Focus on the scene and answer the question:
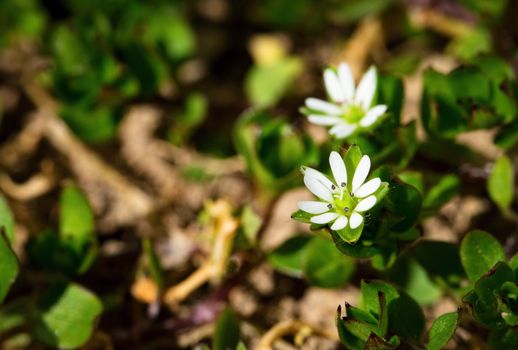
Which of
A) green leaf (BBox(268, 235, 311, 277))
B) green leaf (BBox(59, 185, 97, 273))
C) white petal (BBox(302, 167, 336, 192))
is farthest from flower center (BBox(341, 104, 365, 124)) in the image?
green leaf (BBox(59, 185, 97, 273))

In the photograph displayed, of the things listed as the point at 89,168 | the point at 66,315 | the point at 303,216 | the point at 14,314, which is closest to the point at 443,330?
the point at 303,216

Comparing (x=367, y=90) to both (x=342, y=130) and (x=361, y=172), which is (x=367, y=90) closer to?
(x=342, y=130)

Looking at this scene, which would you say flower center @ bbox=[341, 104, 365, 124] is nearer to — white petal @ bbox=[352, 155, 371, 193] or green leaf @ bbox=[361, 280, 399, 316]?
white petal @ bbox=[352, 155, 371, 193]

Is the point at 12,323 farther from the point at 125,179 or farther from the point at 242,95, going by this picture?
the point at 242,95

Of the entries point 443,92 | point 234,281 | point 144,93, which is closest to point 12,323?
point 234,281

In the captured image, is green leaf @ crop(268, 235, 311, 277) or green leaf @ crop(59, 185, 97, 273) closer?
green leaf @ crop(268, 235, 311, 277)

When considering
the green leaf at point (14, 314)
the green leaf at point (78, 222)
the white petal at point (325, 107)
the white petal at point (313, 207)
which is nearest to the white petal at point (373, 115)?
the white petal at point (325, 107)
